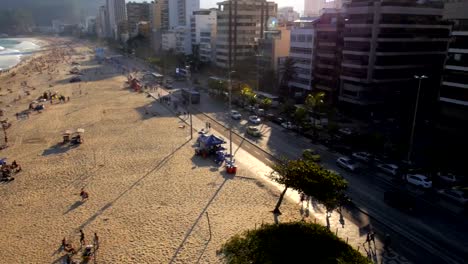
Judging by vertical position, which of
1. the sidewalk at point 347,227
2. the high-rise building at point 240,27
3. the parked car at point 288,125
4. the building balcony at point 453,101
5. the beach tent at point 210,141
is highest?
the high-rise building at point 240,27

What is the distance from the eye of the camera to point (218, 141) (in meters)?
44.0

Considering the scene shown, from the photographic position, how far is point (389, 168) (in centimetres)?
3794

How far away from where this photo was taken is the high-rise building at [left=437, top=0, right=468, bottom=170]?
1860 inches

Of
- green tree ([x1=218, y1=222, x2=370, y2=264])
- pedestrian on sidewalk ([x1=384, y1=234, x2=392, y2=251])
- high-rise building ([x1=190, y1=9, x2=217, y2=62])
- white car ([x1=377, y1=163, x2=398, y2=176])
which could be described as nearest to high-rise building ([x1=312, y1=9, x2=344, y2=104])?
white car ([x1=377, y1=163, x2=398, y2=176])

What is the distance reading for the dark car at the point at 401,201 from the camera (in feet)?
99.3

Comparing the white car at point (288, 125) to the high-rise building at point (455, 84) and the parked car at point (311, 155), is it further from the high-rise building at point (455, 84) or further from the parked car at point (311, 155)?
the high-rise building at point (455, 84)

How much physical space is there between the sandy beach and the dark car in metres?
7.85

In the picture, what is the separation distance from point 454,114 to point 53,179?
4991cm

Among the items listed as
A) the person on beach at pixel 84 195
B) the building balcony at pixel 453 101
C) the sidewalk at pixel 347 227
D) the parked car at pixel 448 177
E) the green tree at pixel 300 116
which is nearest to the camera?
the sidewalk at pixel 347 227

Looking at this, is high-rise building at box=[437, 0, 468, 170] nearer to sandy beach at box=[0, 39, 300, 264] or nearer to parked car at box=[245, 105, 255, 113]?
parked car at box=[245, 105, 255, 113]

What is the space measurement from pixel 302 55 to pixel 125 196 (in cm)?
4895

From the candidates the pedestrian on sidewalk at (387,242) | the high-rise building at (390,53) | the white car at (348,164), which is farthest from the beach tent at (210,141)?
the high-rise building at (390,53)

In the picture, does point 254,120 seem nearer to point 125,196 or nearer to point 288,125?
point 288,125

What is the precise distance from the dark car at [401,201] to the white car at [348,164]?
22.9 feet
